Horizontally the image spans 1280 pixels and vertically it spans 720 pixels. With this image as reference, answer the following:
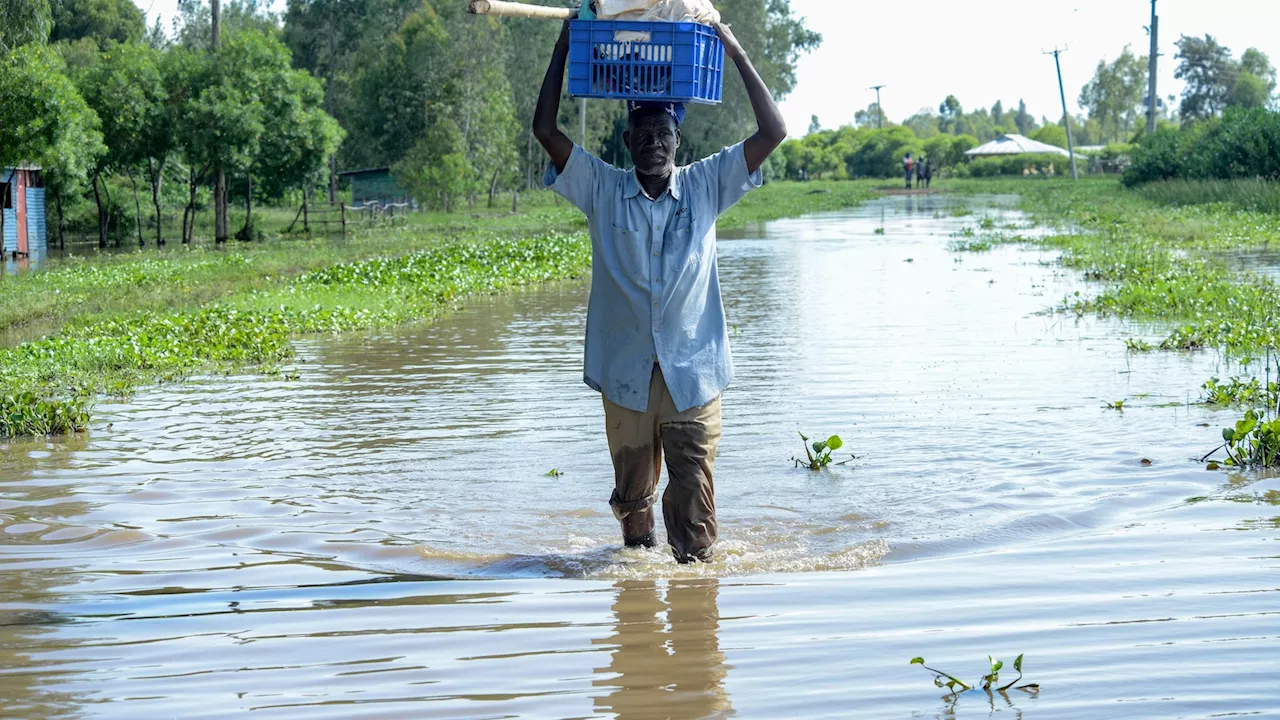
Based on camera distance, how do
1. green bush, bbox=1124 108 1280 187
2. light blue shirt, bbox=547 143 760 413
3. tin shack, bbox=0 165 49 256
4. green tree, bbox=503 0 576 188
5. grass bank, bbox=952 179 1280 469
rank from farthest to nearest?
green tree, bbox=503 0 576 188
green bush, bbox=1124 108 1280 187
tin shack, bbox=0 165 49 256
grass bank, bbox=952 179 1280 469
light blue shirt, bbox=547 143 760 413

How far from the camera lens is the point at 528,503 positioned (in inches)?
259

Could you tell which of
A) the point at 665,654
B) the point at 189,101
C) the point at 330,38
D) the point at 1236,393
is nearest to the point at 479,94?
the point at 189,101

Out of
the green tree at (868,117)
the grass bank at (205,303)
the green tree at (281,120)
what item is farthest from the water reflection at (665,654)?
the green tree at (868,117)

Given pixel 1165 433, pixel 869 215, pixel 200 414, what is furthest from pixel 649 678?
pixel 869 215

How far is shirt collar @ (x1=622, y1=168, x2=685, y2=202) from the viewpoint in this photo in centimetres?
483

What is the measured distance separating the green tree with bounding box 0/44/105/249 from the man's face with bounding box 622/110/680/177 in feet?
73.5

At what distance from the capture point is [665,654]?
4074 mm

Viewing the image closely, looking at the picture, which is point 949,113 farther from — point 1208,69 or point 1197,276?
point 1197,276

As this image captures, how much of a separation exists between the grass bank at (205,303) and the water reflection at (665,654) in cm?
505

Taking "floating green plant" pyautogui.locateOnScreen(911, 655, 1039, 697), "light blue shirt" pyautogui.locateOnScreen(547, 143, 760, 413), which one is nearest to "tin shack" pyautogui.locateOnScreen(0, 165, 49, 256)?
"light blue shirt" pyautogui.locateOnScreen(547, 143, 760, 413)

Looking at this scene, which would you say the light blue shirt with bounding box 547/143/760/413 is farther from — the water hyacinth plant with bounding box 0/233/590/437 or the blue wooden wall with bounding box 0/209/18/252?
the blue wooden wall with bounding box 0/209/18/252

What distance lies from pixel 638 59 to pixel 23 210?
30246mm

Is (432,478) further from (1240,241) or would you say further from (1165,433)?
(1240,241)

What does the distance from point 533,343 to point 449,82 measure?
34.6 metres
